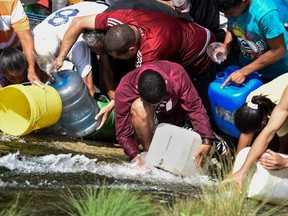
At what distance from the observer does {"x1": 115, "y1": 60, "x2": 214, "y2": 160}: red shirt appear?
6.23 metres

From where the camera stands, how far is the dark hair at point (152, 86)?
235 inches

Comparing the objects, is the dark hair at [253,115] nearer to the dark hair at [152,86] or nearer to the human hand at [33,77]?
the dark hair at [152,86]

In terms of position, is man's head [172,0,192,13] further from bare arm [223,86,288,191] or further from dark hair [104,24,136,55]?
A: bare arm [223,86,288,191]

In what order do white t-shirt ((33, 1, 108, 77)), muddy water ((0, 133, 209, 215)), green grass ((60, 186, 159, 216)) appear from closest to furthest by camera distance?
green grass ((60, 186, 159, 216)) → muddy water ((0, 133, 209, 215)) → white t-shirt ((33, 1, 108, 77))

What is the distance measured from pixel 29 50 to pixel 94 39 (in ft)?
2.08

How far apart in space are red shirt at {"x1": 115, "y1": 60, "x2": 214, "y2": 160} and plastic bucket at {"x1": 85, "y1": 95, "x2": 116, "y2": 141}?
806 millimetres

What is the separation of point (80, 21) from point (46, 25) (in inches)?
22.7

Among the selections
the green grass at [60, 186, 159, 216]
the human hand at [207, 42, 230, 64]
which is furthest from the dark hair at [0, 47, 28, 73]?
the green grass at [60, 186, 159, 216]

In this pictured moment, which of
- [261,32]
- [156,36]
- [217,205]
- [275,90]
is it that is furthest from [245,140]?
[217,205]

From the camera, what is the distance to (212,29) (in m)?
7.91

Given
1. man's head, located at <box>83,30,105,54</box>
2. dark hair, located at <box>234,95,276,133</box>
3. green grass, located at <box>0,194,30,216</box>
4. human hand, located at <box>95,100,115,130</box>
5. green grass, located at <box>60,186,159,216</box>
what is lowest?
human hand, located at <box>95,100,115,130</box>

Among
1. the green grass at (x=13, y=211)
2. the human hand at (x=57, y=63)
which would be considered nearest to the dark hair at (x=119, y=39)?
the human hand at (x=57, y=63)

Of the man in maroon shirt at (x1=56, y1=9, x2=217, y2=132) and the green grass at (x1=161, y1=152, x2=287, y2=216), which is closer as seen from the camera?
the green grass at (x1=161, y1=152, x2=287, y2=216)

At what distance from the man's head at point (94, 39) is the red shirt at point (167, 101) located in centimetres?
76
